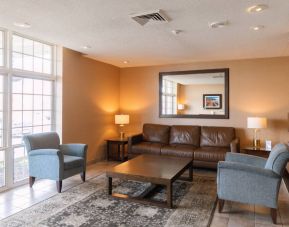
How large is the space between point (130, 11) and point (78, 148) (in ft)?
8.10

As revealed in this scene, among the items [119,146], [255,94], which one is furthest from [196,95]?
[119,146]

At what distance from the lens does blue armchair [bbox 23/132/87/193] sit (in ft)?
11.5

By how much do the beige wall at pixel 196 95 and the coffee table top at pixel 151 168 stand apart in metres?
1.97

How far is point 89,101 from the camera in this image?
530 cm

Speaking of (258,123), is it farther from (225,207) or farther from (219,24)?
(219,24)

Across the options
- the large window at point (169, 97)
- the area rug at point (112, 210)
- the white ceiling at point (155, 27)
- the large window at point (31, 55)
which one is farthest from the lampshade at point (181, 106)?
the large window at point (31, 55)

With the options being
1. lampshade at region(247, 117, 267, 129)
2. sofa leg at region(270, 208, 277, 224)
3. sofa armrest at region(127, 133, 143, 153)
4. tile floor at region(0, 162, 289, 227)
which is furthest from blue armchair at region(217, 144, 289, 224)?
sofa armrest at region(127, 133, 143, 153)

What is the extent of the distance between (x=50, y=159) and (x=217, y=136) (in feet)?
11.3

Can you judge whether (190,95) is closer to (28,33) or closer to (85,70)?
(85,70)

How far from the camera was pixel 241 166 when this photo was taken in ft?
8.95

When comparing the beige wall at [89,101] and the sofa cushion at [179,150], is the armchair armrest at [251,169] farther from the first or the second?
the beige wall at [89,101]

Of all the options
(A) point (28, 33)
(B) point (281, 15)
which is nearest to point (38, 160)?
(A) point (28, 33)

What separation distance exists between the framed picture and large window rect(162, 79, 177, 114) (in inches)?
29.6

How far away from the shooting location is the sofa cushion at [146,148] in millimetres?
5051
